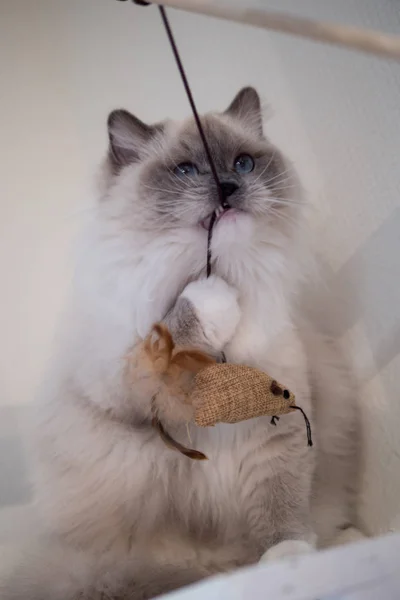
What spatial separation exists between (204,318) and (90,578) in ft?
1.30

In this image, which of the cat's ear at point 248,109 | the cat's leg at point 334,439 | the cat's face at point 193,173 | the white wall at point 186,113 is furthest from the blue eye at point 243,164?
the cat's leg at point 334,439

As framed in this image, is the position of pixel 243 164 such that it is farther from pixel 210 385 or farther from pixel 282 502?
pixel 282 502

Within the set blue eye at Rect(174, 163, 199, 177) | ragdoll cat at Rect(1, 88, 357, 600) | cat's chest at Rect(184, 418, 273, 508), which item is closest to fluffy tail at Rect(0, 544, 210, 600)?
ragdoll cat at Rect(1, 88, 357, 600)

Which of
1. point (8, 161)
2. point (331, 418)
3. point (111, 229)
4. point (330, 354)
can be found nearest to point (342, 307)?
point (330, 354)

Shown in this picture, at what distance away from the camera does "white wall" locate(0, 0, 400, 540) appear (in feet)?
3.38

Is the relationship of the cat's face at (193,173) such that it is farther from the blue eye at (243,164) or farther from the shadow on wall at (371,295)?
the shadow on wall at (371,295)

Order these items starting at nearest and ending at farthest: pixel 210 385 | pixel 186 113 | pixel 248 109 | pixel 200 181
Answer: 1. pixel 210 385
2. pixel 200 181
3. pixel 248 109
4. pixel 186 113

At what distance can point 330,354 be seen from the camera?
3.55 feet

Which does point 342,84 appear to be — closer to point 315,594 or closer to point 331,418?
point 331,418

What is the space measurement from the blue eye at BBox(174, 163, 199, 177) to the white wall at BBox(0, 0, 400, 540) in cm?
22

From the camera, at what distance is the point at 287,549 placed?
79 cm

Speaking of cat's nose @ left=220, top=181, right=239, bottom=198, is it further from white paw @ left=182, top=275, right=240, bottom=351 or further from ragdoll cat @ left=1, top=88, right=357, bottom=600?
white paw @ left=182, top=275, right=240, bottom=351

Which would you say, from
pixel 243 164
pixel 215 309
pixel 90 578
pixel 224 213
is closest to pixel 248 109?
pixel 243 164

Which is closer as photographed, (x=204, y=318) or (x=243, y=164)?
(x=204, y=318)
